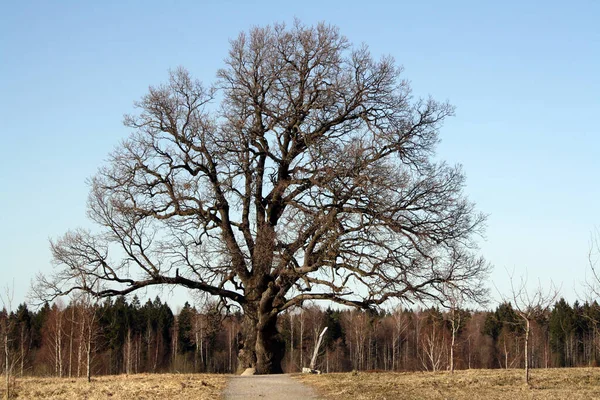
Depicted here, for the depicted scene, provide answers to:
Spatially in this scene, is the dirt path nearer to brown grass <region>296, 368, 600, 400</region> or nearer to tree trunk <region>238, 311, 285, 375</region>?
brown grass <region>296, 368, 600, 400</region>

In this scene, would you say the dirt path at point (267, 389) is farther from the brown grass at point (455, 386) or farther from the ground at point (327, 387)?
the brown grass at point (455, 386)

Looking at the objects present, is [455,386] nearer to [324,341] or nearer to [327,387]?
[327,387]

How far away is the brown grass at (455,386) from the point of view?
667 inches

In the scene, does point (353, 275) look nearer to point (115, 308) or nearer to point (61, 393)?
point (61, 393)

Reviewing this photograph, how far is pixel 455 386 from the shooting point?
61.9 ft

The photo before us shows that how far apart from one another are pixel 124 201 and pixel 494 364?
68190mm

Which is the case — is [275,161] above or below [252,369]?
above

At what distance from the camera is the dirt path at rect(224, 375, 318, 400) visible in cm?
1711

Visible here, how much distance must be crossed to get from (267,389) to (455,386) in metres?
5.18

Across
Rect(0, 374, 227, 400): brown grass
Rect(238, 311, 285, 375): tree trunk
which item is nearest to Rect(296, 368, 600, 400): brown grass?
Rect(0, 374, 227, 400): brown grass

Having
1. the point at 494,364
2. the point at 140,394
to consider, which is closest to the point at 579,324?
the point at 494,364

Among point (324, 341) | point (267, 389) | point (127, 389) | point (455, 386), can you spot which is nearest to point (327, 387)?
point (267, 389)

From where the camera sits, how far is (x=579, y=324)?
8531cm

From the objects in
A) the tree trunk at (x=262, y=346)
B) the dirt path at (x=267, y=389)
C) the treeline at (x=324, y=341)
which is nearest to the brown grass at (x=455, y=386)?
the dirt path at (x=267, y=389)
